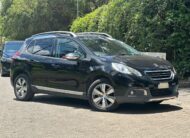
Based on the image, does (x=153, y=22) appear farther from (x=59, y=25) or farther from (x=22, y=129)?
(x=59, y=25)

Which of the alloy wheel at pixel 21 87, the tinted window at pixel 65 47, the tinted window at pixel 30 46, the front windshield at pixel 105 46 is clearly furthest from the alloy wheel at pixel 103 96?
the tinted window at pixel 30 46

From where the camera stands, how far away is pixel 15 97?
13422 millimetres

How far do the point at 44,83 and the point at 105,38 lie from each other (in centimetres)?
184

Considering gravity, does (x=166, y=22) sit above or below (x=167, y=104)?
above

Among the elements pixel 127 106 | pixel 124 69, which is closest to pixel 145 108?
pixel 127 106

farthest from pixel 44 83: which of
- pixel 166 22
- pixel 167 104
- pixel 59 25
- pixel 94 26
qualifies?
pixel 59 25

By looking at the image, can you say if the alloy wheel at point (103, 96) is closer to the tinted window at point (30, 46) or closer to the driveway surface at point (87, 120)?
the driveway surface at point (87, 120)

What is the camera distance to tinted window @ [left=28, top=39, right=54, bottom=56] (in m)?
12.1

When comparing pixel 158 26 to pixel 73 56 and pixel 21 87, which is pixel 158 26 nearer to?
pixel 21 87

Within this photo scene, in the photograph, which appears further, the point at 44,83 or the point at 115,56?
the point at 44,83

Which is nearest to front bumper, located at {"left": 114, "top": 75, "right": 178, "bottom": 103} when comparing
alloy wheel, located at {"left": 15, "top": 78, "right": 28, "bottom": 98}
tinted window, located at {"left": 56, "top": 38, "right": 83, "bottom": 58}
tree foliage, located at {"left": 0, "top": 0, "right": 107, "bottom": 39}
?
tinted window, located at {"left": 56, "top": 38, "right": 83, "bottom": 58}

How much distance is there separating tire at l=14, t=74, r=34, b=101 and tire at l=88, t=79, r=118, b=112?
228 centimetres

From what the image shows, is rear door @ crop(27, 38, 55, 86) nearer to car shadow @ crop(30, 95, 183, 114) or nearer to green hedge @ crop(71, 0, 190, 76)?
car shadow @ crop(30, 95, 183, 114)

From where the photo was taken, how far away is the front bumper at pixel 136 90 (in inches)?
401
